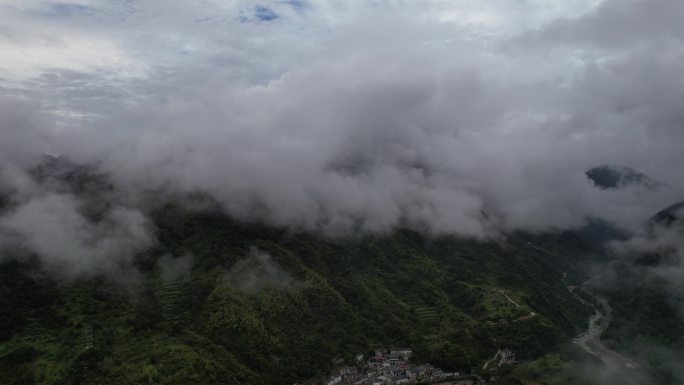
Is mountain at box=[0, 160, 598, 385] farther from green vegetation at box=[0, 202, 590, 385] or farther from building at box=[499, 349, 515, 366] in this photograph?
building at box=[499, 349, 515, 366]

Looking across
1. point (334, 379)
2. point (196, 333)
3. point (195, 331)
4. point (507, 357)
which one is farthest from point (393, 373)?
point (195, 331)

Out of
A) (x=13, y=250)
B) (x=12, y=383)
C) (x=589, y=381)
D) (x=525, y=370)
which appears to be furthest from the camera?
Result: (x=13, y=250)

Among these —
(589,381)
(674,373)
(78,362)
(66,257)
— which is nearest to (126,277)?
(66,257)

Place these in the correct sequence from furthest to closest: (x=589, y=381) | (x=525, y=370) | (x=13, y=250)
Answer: (x=13, y=250)
(x=525, y=370)
(x=589, y=381)

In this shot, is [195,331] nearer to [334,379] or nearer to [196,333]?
[196,333]

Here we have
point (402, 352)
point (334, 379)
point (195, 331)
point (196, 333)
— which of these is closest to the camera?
point (196, 333)

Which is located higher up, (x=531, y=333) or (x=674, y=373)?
(x=674, y=373)

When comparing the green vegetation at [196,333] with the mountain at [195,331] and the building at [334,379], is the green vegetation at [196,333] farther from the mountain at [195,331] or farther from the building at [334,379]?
the building at [334,379]

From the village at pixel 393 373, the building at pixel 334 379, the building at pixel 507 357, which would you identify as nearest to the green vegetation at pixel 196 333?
the building at pixel 507 357

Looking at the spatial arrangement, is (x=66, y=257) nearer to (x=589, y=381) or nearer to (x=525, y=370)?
(x=525, y=370)
